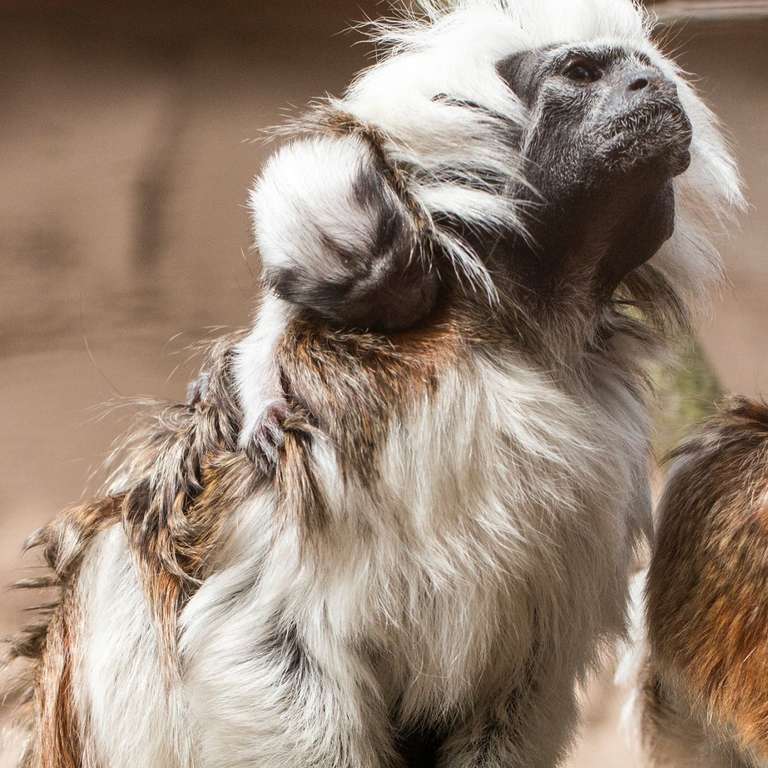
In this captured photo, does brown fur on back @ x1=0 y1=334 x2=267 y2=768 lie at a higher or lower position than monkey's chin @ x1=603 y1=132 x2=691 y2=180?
lower

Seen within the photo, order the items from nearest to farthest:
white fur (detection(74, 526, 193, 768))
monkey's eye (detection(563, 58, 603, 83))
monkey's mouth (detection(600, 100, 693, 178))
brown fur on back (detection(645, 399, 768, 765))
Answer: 1. monkey's mouth (detection(600, 100, 693, 178))
2. monkey's eye (detection(563, 58, 603, 83))
3. brown fur on back (detection(645, 399, 768, 765))
4. white fur (detection(74, 526, 193, 768))

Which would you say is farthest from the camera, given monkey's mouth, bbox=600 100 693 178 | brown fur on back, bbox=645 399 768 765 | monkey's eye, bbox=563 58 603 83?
brown fur on back, bbox=645 399 768 765

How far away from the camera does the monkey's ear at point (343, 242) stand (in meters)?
2.39

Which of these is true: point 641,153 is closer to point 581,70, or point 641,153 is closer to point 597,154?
point 597,154

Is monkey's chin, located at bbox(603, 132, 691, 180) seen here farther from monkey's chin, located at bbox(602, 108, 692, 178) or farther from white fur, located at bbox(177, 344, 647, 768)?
white fur, located at bbox(177, 344, 647, 768)


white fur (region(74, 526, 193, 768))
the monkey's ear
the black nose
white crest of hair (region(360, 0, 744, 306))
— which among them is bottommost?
white fur (region(74, 526, 193, 768))

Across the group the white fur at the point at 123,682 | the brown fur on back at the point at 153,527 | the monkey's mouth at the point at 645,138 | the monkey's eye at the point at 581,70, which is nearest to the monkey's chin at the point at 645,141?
the monkey's mouth at the point at 645,138

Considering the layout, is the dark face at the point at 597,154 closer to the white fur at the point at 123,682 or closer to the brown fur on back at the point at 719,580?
the brown fur on back at the point at 719,580

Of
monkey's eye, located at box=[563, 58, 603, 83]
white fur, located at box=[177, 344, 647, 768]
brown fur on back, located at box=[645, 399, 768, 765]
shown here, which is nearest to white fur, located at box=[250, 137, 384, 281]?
white fur, located at box=[177, 344, 647, 768]

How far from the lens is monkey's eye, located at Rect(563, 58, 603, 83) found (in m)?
2.49

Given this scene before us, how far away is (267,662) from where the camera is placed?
8.45 feet

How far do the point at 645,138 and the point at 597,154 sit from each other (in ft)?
0.32

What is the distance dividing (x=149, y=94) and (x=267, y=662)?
3950 millimetres

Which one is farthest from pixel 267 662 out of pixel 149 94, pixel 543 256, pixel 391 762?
pixel 149 94
